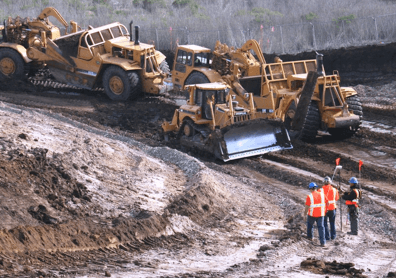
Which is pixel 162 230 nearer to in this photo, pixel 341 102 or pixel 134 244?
pixel 134 244

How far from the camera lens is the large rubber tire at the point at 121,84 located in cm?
2116

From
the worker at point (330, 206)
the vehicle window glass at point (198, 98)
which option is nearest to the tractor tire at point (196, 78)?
the vehicle window glass at point (198, 98)

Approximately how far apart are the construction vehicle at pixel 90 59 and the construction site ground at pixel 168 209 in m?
3.86

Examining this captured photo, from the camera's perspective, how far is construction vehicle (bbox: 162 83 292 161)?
16234 mm

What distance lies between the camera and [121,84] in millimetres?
21438

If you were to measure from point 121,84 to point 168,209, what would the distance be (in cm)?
1064

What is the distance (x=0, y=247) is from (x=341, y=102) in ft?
39.2

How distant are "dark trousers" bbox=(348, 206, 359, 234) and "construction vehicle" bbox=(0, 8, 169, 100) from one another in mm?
11098

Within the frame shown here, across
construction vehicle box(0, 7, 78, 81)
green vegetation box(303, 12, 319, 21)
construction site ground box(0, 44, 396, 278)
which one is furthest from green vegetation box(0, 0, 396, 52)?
construction site ground box(0, 44, 396, 278)

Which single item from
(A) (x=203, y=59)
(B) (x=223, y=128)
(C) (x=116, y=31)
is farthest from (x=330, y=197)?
(C) (x=116, y=31)

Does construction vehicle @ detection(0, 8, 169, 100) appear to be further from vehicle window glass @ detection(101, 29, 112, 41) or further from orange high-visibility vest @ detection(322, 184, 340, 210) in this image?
orange high-visibility vest @ detection(322, 184, 340, 210)

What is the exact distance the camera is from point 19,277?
780 centimetres

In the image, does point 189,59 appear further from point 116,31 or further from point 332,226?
point 332,226

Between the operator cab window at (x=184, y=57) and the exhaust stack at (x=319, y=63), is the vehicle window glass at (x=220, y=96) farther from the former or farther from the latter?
the operator cab window at (x=184, y=57)
